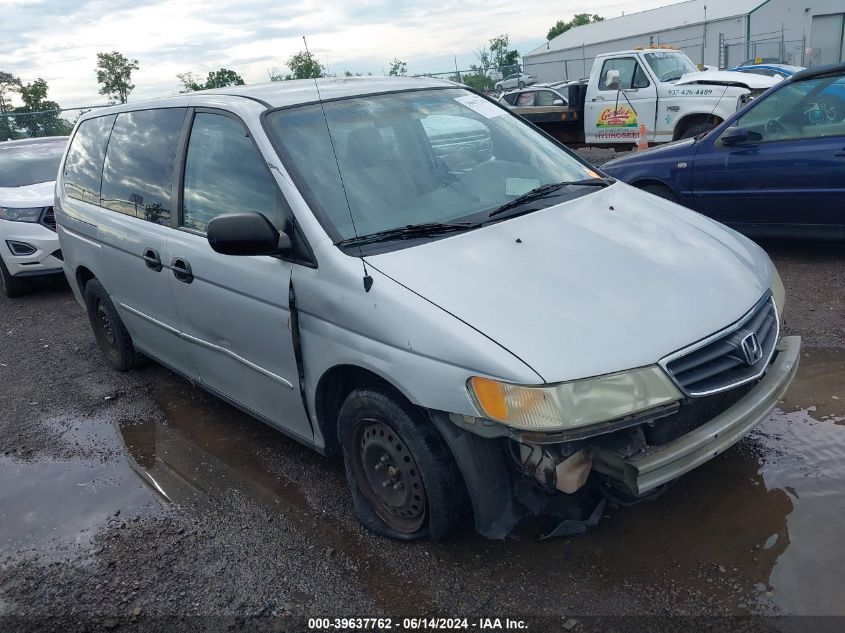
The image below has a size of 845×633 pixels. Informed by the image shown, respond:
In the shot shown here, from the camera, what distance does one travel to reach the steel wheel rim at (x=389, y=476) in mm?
2871

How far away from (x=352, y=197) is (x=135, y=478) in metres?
2.10

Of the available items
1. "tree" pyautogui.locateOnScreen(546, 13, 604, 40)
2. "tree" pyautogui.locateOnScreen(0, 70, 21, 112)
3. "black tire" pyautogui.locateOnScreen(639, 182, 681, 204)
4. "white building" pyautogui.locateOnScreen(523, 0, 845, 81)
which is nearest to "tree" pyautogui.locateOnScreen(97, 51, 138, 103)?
"tree" pyautogui.locateOnScreen(0, 70, 21, 112)

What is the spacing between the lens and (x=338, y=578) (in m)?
2.94

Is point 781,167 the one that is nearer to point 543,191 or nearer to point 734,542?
point 543,191

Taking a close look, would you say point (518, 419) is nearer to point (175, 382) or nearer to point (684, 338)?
point (684, 338)

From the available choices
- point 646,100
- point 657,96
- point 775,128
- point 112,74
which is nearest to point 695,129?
point 657,96

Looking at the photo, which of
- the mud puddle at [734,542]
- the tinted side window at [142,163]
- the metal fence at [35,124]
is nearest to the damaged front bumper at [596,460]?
the mud puddle at [734,542]

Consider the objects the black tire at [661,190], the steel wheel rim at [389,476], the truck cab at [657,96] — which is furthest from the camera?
the truck cab at [657,96]

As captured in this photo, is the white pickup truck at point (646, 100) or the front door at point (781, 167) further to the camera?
the white pickup truck at point (646, 100)

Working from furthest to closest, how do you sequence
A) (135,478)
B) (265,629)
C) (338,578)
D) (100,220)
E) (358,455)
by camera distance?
1. (100,220)
2. (135,478)
3. (358,455)
4. (338,578)
5. (265,629)

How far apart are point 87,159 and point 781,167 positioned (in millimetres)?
5505

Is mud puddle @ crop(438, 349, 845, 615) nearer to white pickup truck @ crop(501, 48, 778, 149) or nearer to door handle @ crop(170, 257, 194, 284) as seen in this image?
door handle @ crop(170, 257, 194, 284)

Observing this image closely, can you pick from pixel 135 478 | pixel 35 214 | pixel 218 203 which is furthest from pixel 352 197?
pixel 35 214

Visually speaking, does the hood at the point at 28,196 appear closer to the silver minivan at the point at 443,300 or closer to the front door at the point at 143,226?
the front door at the point at 143,226
